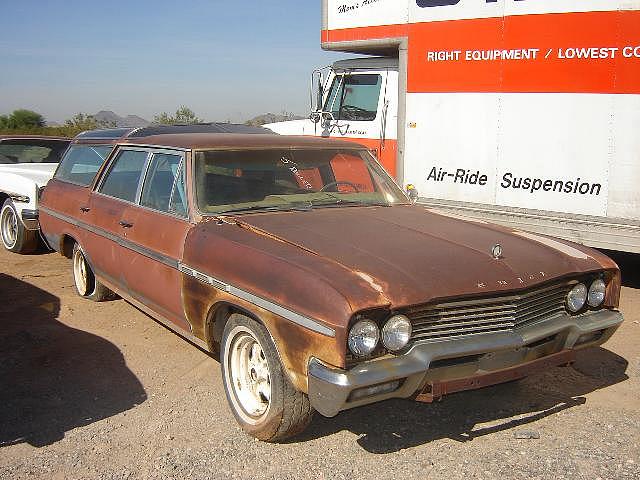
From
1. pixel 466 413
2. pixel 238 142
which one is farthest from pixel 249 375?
pixel 238 142

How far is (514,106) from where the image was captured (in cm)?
664

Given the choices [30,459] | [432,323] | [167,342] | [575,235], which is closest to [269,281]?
[432,323]

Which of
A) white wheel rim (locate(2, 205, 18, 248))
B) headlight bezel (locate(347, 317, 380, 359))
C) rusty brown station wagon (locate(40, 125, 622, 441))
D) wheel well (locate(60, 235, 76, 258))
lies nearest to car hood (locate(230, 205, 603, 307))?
rusty brown station wagon (locate(40, 125, 622, 441))

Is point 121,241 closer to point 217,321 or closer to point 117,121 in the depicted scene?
point 217,321

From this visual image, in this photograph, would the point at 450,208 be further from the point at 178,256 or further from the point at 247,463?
the point at 247,463

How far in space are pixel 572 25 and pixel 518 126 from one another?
1.05m

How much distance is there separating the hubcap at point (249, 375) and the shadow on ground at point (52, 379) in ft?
2.43

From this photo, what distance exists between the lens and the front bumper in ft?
9.46

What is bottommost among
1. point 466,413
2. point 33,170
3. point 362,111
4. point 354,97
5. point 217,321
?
point 466,413

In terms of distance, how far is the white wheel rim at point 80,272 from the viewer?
6020mm

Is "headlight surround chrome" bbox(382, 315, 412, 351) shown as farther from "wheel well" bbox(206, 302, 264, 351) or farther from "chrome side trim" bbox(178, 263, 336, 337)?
"wheel well" bbox(206, 302, 264, 351)

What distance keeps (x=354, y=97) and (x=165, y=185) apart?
4.51 m

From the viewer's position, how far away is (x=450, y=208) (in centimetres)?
718

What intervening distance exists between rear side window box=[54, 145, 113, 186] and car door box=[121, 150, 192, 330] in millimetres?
1347
